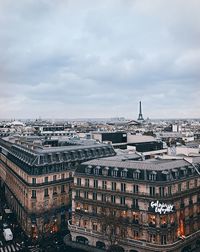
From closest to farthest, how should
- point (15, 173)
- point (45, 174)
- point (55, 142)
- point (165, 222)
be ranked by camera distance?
point (165, 222), point (45, 174), point (15, 173), point (55, 142)

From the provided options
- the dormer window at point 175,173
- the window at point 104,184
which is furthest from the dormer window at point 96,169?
the dormer window at point 175,173

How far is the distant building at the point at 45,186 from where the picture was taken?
10275cm

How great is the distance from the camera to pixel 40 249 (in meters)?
93.7

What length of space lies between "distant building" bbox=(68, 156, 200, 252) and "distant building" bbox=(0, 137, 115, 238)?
10940 millimetres

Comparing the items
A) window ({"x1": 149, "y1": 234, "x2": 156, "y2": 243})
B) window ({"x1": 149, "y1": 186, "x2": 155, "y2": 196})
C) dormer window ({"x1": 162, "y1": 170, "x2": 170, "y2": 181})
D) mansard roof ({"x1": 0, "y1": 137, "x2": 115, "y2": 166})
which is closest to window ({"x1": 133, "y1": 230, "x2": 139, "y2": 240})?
window ({"x1": 149, "y1": 234, "x2": 156, "y2": 243})

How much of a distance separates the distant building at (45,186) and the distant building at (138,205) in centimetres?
1094

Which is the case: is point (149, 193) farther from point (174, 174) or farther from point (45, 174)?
point (45, 174)

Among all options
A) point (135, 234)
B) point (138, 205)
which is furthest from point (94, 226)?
point (138, 205)

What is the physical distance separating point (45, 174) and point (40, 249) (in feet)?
70.0

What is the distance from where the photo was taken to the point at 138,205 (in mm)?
84188

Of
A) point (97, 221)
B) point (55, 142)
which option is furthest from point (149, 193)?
point (55, 142)

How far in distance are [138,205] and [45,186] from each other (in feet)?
105

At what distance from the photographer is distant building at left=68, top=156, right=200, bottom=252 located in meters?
81.1

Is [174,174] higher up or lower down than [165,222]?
higher up
